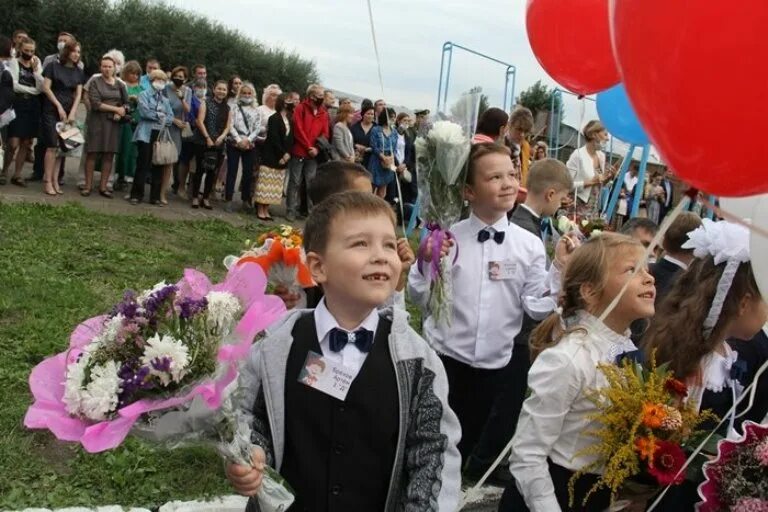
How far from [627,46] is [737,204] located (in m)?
1.06

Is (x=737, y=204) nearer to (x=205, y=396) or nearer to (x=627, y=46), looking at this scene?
(x=627, y=46)

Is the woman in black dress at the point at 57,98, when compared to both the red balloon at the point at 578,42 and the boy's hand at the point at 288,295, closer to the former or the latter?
the boy's hand at the point at 288,295

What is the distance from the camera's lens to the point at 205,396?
178 cm

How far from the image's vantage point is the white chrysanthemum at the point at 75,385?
1.74 metres

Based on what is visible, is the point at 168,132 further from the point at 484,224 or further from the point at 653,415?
the point at 653,415

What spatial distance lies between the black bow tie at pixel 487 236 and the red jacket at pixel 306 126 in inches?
266

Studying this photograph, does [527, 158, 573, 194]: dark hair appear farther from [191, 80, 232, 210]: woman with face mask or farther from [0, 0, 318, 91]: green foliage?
[0, 0, 318, 91]: green foliage

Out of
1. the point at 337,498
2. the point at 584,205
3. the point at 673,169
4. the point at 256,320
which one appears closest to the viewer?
the point at 673,169

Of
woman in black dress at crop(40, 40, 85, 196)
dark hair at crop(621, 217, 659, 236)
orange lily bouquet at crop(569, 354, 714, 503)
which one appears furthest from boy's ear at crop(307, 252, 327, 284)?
woman in black dress at crop(40, 40, 85, 196)

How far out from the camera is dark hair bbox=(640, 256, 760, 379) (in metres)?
2.91

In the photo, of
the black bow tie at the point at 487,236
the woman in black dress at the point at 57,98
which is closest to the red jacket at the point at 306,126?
the woman in black dress at the point at 57,98

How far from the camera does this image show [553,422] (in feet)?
8.39

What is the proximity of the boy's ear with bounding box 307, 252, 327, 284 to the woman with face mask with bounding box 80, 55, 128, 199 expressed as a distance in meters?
7.24

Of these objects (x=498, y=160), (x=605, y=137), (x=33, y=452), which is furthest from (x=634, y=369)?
(x=605, y=137)
